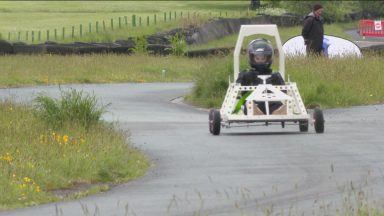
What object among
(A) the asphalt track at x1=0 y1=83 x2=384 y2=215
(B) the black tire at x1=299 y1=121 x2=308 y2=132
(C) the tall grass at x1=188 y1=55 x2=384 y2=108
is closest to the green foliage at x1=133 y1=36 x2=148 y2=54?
(C) the tall grass at x1=188 y1=55 x2=384 y2=108

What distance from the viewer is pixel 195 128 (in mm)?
19203

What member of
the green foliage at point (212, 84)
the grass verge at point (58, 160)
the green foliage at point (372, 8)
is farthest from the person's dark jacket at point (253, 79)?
the green foliage at point (372, 8)

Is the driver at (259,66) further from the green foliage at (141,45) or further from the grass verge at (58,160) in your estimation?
the green foliage at (141,45)

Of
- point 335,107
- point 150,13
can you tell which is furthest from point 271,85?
point 150,13

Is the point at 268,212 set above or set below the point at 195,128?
above

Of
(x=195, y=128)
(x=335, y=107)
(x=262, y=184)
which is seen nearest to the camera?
(x=262, y=184)

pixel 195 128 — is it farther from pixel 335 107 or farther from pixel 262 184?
pixel 262 184

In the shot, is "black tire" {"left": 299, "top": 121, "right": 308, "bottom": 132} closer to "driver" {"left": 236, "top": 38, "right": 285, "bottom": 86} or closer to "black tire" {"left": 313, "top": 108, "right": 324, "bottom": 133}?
"black tire" {"left": 313, "top": 108, "right": 324, "bottom": 133}

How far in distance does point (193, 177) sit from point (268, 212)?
382 centimetres

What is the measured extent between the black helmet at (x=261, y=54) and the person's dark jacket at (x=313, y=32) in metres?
10.2

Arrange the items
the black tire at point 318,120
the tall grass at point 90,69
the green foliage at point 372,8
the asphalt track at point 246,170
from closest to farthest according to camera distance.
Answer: the asphalt track at point 246,170 → the black tire at point 318,120 → the tall grass at point 90,69 → the green foliage at point 372,8

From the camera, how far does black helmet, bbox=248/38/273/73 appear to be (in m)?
18.1

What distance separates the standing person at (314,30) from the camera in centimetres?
2825

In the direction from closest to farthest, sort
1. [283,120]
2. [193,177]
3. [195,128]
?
[193,177] → [283,120] → [195,128]
